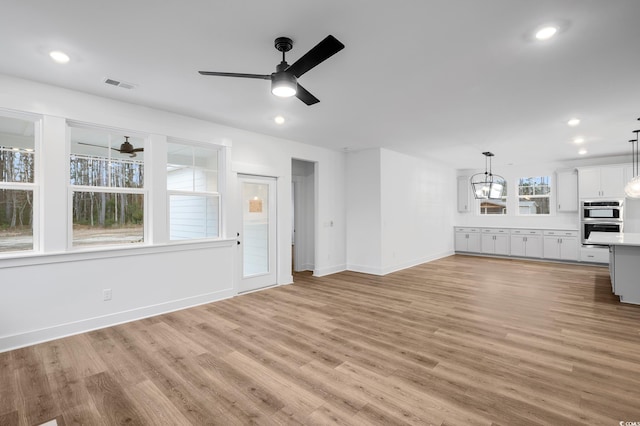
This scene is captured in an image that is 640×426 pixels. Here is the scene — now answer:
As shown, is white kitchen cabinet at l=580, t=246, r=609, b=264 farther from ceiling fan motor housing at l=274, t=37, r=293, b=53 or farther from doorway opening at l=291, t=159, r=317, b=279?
ceiling fan motor housing at l=274, t=37, r=293, b=53

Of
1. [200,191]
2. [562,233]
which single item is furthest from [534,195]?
[200,191]

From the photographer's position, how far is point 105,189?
12.6 feet

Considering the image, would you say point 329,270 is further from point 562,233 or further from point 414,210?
point 562,233

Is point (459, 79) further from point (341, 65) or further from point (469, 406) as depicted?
point (469, 406)

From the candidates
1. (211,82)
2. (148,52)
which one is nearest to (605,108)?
(211,82)

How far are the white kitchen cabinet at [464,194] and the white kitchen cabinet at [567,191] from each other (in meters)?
2.28

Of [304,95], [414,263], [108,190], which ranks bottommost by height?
[414,263]

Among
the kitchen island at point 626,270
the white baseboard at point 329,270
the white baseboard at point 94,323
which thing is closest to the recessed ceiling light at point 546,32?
the kitchen island at point 626,270

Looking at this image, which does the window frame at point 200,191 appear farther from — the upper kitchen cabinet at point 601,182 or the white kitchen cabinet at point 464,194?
the upper kitchen cabinet at point 601,182

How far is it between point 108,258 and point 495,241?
9273mm

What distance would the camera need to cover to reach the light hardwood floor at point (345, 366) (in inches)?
84.0

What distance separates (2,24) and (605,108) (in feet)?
21.3

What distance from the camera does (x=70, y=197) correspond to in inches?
141

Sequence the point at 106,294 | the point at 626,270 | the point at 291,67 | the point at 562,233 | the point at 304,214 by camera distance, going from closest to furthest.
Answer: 1. the point at 291,67
2. the point at 106,294
3. the point at 626,270
4. the point at 304,214
5. the point at 562,233
